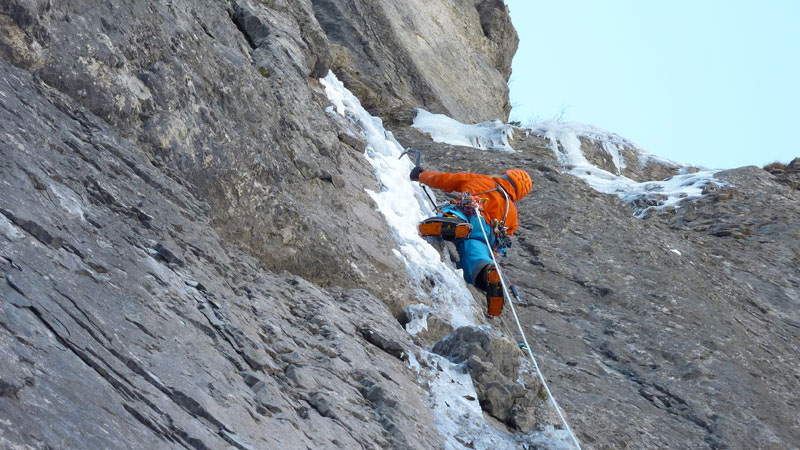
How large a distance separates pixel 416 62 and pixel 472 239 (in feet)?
24.3

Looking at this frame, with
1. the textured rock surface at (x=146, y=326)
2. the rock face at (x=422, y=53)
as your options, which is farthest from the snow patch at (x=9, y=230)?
the rock face at (x=422, y=53)

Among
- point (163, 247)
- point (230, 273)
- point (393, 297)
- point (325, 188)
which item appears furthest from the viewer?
point (325, 188)

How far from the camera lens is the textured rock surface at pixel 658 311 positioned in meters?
6.50

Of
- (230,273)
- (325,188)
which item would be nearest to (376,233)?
(325,188)

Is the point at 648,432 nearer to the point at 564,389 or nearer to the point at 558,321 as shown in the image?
the point at 564,389

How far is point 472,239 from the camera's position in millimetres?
7285

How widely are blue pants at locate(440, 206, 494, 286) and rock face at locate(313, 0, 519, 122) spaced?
5412mm

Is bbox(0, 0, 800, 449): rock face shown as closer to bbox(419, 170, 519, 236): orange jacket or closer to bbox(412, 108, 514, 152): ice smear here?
bbox(419, 170, 519, 236): orange jacket

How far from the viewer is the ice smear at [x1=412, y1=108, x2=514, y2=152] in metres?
12.2

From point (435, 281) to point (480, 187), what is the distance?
5.85ft

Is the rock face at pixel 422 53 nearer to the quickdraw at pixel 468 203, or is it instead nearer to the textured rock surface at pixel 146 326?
the quickdraw at pixel 468 203

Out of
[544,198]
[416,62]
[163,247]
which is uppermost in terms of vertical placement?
[416,62]

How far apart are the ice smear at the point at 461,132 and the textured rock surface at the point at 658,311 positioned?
2.83 ft

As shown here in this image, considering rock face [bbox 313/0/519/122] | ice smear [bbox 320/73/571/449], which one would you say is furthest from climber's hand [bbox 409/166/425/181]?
rock face [bbox 313/0/519/122]
